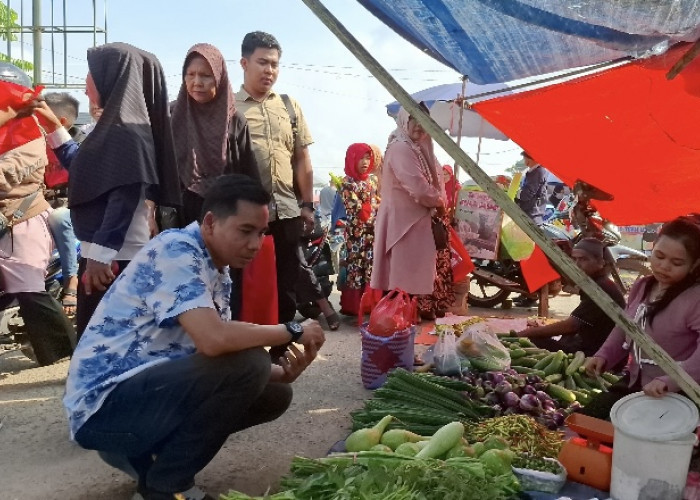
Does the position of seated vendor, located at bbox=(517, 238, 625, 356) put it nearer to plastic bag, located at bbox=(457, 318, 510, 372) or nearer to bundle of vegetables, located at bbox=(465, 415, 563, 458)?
plastic bag, located at bbox=(457, 318, 510, 372)

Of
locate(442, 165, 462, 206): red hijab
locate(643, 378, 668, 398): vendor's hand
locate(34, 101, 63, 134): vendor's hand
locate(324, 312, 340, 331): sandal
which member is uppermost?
A: locate(34, 101, 63, 134): vendor's hand

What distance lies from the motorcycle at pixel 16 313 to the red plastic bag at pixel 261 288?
1.78 meters

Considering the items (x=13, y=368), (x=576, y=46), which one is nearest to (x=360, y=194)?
(x=13, y=368)

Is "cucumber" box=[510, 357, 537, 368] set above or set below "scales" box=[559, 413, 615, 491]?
below

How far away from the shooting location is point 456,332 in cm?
512

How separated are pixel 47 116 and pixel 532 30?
9.48 feet

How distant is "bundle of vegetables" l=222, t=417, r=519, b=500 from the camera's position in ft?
7.75

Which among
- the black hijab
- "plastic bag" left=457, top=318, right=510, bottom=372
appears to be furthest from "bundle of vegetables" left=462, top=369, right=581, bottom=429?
the black hijab

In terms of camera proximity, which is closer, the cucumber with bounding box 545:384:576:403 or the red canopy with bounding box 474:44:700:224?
the red canopy with bounding box 474:44:700:224

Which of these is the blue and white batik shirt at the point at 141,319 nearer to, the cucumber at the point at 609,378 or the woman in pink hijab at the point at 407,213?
the cucumber at the point at 609,378

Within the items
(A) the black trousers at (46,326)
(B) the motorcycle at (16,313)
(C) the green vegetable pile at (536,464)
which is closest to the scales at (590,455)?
(C) the green vegetable pile at (536,464)

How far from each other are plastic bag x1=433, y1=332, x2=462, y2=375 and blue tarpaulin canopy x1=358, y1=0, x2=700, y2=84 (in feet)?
6.67

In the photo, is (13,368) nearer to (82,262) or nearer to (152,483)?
(82,262)

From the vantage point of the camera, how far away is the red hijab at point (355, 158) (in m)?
7.47
